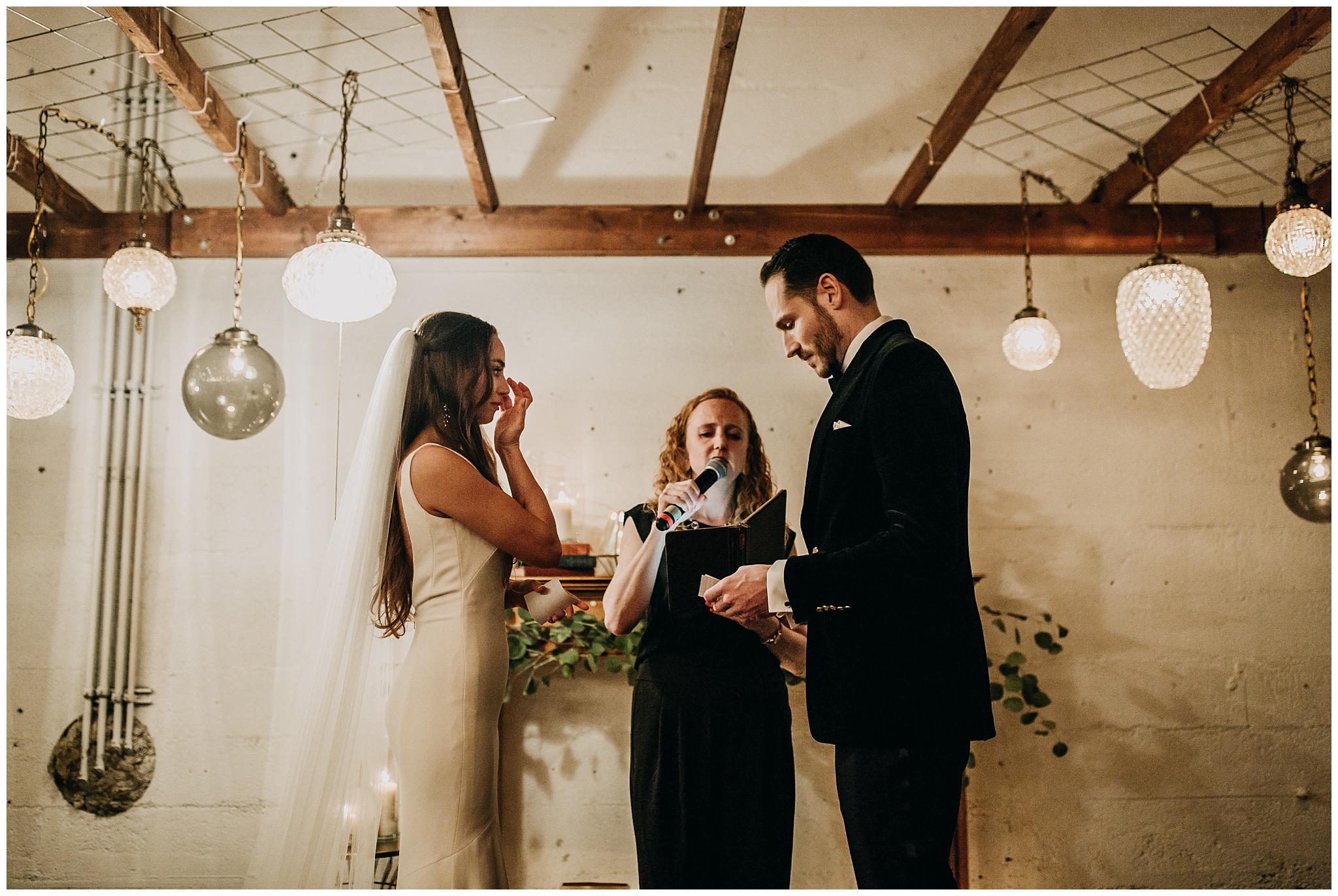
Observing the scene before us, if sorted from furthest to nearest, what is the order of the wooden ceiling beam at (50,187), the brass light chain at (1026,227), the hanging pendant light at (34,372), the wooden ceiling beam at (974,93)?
the brass light chain at (1026,227) → the wooden ceiling beam at (50,187) → the hanging pendant light at (34,372) → the wooden ceiling beam at (974,93)

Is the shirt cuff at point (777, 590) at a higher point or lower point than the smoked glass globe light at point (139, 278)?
lower

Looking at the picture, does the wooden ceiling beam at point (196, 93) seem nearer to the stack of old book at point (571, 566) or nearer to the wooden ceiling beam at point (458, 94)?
the wooden ceiling beam at point (458, 94)

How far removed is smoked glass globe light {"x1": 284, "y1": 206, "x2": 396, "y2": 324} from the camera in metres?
2.52

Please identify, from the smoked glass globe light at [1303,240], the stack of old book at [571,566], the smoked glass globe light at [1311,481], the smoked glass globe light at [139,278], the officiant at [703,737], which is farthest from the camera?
the stack of old book at [571,566]

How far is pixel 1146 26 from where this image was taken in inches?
143

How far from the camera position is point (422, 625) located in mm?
1930

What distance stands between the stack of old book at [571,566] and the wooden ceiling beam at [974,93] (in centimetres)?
183

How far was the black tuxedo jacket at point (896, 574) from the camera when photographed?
1.50 m

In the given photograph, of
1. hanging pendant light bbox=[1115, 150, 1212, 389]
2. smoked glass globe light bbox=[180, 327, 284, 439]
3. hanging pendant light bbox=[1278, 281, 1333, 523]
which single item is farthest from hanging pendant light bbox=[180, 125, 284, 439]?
hanging pendant light bbox=[1278, 281, 1333, 523]

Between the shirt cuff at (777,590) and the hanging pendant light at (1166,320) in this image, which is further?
the hanging pendant light at (1166,320)

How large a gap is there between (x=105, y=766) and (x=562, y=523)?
1980mm

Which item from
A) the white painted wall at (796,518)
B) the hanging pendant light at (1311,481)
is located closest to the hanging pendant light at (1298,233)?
the hanging pendant light at (1311,481)

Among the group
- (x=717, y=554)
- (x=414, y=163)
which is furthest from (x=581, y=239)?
(x=717, y=554)

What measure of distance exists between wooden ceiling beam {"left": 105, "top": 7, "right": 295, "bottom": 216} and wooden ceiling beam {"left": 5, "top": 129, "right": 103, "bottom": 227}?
22.7 inches
